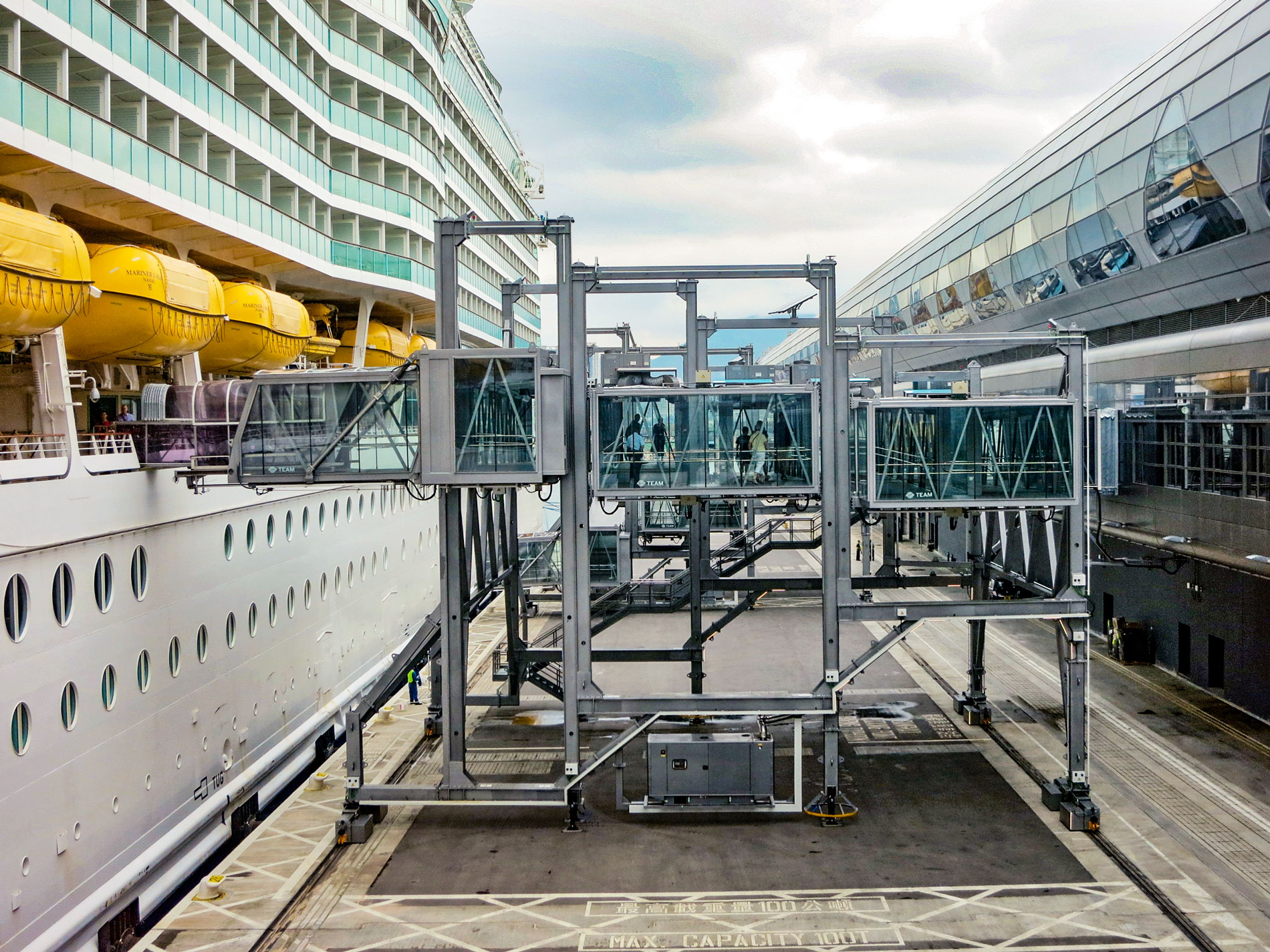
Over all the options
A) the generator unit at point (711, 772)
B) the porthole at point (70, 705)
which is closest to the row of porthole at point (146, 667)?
the porthole at point (70, 705)

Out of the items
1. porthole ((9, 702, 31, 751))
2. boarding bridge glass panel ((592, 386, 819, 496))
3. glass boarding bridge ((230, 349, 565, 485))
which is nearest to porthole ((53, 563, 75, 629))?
porthole ((9, 702, 31, 751))

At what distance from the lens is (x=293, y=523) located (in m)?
29.0

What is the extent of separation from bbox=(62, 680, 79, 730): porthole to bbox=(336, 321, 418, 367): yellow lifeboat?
76.4ft

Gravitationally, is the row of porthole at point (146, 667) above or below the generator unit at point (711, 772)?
above

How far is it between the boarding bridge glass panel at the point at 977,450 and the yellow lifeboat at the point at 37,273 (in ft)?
49.3

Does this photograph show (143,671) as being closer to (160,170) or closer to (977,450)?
(160,170)

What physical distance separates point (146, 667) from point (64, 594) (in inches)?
123

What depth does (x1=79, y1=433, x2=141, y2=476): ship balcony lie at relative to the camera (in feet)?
65.2

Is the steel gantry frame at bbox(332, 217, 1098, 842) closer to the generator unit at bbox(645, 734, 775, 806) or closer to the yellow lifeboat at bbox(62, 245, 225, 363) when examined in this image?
the generator unit at bbox(645, 734, 775, 806)

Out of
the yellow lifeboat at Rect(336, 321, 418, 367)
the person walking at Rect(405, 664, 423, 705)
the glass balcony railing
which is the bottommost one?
the person walking at Rect(405, 664, 423, 705)

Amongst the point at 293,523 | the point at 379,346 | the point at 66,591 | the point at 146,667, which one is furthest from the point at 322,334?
the point at 66,591

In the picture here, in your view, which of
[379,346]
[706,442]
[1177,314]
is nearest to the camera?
[706,442]

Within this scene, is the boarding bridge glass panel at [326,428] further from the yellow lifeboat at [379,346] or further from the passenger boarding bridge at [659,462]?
the yellow lifeboat at [379,346]

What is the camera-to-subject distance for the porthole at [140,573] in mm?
20766
